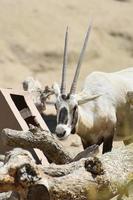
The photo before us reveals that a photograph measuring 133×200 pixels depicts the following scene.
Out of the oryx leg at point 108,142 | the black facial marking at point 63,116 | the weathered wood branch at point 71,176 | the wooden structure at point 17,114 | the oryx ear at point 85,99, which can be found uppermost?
the weathered wood branch at point 71,176

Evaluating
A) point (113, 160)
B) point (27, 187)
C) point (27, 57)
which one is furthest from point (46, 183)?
point (27, 57)

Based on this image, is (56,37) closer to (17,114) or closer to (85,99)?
(85,99)

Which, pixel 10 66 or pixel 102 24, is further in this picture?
pixel 102 24

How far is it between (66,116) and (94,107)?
68 cm

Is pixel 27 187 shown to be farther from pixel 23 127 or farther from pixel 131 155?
pixel 23 127

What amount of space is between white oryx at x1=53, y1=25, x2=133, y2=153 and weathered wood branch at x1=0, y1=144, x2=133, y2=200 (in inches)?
151

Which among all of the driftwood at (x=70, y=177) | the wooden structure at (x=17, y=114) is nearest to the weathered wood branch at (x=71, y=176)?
the driftwood at (x=70, y=177)

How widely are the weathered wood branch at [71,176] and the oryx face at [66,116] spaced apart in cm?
374

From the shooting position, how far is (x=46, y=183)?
11.3 ft

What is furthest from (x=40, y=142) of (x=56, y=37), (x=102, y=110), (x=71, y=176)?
(x=56, y=37)

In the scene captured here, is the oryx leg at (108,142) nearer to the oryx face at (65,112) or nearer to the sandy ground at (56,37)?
the oryx face at (65,112)

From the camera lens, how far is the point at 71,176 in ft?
11.7

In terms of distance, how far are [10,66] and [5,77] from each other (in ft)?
2.66

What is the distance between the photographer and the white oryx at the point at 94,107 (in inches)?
307
